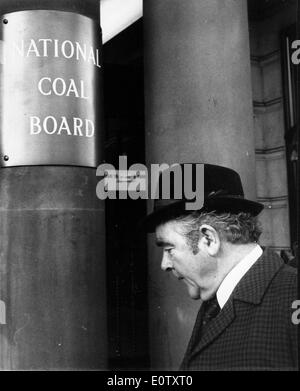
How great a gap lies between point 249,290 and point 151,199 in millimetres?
1650

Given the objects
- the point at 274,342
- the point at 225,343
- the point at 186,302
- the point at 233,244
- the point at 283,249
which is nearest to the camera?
the point at 274,342

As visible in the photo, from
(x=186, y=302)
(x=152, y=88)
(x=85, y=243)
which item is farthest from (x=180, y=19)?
(x=186, y=302)

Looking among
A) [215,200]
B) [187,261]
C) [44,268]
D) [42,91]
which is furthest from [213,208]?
[42,91]

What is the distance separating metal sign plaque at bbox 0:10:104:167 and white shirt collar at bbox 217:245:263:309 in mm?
1170

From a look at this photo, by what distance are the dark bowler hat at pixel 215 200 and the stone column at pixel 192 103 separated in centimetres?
114

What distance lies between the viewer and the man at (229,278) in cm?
195

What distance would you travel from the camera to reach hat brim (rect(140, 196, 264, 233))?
7.32ft

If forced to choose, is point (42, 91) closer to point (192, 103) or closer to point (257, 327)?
point (192, 103)

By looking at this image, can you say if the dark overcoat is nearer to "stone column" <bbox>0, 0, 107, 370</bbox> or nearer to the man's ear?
the man's ear

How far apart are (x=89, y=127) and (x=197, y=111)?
761mm

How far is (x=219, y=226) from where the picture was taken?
225 cm

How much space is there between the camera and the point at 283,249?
5125 mm
